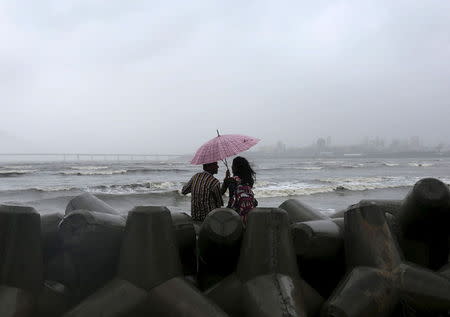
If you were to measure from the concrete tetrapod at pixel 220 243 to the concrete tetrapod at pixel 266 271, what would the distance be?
0.32 feet

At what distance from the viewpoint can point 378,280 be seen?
262cm

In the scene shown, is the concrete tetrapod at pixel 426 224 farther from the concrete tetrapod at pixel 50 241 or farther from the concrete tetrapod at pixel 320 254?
the concrete tetrapod at pixel 50 241

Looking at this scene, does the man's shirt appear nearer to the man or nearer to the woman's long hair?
the man

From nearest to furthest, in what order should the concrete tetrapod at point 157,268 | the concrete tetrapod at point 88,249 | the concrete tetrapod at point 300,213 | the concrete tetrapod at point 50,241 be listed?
the concrete tetrapod at point 157,268 < the concrete tetrapod at point 88,249 < the concrete tetrapod at point 50,241 < the concrete tetrapod at point 300,213

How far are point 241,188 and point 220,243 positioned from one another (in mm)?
1394

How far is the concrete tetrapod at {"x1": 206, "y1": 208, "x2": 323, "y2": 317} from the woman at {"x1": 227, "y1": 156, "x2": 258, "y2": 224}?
1337 millimetres

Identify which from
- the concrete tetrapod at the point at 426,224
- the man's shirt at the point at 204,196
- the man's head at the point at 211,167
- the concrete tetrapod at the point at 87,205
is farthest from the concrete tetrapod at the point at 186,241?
the concrete tetrapod at the point at 426,224

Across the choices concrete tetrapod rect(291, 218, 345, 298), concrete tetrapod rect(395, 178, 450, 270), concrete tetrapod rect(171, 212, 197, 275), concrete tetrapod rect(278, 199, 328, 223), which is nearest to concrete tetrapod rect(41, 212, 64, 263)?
concrete tetrapod rect(171, 212, 197, 275)

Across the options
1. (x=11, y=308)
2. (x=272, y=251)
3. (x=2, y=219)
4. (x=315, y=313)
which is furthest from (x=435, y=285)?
(x=2, y=219)

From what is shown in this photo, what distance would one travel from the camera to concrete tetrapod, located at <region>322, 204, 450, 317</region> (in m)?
2.51

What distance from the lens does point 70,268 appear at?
2.73 metres

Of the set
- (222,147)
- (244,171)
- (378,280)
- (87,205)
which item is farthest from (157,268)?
(222,147)

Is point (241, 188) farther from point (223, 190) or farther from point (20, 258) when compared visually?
point (20, 258)

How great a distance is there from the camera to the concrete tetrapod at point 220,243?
9.32 ft
